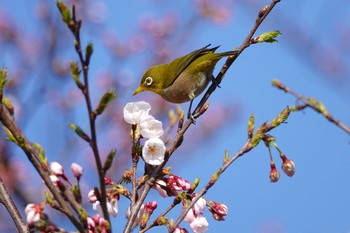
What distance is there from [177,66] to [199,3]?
7630 mm

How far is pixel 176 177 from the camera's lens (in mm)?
2779

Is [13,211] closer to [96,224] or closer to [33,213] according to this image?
[33,213]

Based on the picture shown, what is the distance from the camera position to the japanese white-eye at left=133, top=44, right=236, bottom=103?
4.90m

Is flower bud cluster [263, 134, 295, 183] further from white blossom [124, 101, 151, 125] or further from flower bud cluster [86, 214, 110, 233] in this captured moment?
flower bud cluster [86, 214, 110, 233]

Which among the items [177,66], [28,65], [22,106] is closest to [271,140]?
[177,66]

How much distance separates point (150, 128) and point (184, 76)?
2.34 metres

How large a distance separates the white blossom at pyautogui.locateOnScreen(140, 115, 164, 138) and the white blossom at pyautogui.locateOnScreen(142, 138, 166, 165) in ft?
0.28

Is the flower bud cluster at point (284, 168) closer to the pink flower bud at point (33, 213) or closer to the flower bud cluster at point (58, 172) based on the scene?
the flower bud cluster at point (58, 172)

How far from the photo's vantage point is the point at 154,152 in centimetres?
272

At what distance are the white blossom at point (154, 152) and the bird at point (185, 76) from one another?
6.56 ft

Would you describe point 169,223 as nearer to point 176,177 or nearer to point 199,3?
point 176,177

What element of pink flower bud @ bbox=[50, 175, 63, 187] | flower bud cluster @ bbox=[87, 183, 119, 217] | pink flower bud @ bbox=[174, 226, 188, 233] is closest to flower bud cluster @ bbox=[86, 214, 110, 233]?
pink flower bud @ bbox=[50, 175, 63, 187]

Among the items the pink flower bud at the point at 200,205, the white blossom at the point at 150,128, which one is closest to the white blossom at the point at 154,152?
the white blossom at the point at 150,128

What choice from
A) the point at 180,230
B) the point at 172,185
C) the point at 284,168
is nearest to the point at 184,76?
the point at 284,168
